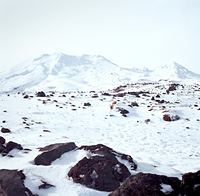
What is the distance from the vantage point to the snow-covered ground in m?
12.9

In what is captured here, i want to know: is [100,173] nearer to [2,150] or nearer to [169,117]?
[2,150]

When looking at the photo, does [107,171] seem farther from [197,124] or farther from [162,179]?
[197,124]

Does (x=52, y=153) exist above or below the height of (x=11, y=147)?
above

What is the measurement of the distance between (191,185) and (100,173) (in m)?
4.04

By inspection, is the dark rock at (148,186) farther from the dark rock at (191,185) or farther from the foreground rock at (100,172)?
the foreground rock at (100,172)

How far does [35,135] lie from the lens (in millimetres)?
20266

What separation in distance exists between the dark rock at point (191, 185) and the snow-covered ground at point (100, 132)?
10.8ft

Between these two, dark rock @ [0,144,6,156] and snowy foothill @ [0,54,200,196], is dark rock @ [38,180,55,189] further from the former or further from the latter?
dark rock @ [0,144,6,156]

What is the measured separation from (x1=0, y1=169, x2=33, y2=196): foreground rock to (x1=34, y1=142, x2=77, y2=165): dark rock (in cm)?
247

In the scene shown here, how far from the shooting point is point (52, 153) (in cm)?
1402

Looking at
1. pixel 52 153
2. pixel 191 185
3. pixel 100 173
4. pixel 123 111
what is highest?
pixel 191 185

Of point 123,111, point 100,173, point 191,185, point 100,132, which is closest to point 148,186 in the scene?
point 191,185

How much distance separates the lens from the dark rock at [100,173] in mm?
11589

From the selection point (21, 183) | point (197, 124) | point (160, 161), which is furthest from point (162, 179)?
point (197, 124)
